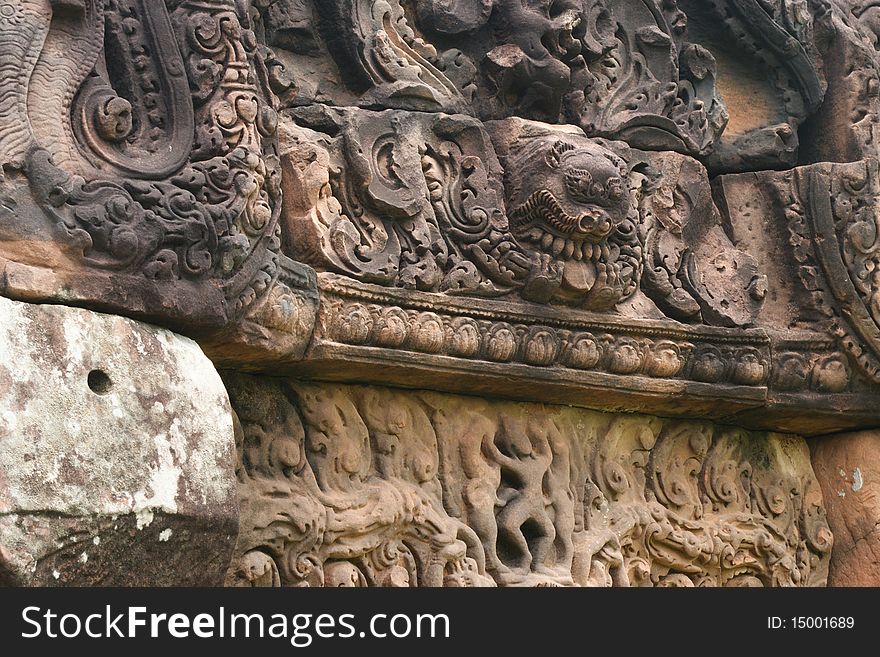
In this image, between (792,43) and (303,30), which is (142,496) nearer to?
(303,30)

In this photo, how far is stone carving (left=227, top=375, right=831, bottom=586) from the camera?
445 centimetres

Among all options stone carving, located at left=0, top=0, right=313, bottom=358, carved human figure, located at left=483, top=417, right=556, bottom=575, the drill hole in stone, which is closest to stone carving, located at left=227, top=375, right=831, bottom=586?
carved human figure, located at left=483, top=417, right=556, bottom=575

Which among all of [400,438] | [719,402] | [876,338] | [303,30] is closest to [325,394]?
[400,438]

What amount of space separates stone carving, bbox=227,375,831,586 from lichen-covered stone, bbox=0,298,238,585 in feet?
1.81

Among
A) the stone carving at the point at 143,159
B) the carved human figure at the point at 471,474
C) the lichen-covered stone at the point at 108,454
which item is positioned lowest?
the lichen-covered stone at the point at 108,454

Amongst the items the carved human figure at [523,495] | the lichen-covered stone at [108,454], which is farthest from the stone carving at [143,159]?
the carved human figure at [523,495]

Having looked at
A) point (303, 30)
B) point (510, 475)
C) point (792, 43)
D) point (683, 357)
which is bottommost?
point (510, 475)

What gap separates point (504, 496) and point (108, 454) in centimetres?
161

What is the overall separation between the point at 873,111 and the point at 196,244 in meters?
2.58

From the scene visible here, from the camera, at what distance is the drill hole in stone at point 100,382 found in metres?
3.63

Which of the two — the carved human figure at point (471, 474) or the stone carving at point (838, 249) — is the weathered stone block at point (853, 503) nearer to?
the stone carving at point (838, 249)

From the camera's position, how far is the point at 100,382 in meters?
3.64

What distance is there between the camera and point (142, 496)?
3604mm

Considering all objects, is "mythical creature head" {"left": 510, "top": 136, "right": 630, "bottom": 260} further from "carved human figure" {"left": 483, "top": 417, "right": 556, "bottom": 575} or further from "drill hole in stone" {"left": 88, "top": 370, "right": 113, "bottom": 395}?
"drill hole in stone" {"left": 88, "top": 370, "right": 113, "bottom": 395}
